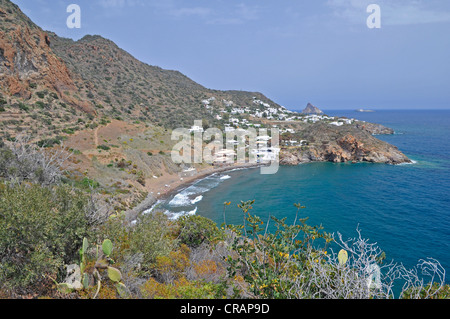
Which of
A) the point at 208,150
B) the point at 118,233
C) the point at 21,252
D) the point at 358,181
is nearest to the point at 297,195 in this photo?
the point at 358,181

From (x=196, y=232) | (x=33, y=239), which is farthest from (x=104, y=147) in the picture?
(x=33, y=239)

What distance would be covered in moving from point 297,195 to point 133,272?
24.3 meters

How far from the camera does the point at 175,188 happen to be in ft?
97.2

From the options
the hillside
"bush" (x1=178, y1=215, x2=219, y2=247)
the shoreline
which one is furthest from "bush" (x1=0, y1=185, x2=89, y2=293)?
the hillside

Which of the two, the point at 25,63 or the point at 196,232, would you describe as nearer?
the point at 196,232

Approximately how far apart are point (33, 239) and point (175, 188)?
2431 cm

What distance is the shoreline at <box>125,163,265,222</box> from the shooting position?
2147cm

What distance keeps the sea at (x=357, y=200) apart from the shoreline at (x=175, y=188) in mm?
958

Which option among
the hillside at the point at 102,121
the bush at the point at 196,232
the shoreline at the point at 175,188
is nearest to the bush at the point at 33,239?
the bush at the point at 196,232

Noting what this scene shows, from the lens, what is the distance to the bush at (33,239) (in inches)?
200

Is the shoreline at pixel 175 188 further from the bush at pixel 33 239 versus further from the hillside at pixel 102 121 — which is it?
the bush at pixel 33 239

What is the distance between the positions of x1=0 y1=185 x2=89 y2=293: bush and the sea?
12.8 metres

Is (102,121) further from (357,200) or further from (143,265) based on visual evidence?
(357,200)

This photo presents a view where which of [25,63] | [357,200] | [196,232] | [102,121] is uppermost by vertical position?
[25,63]
